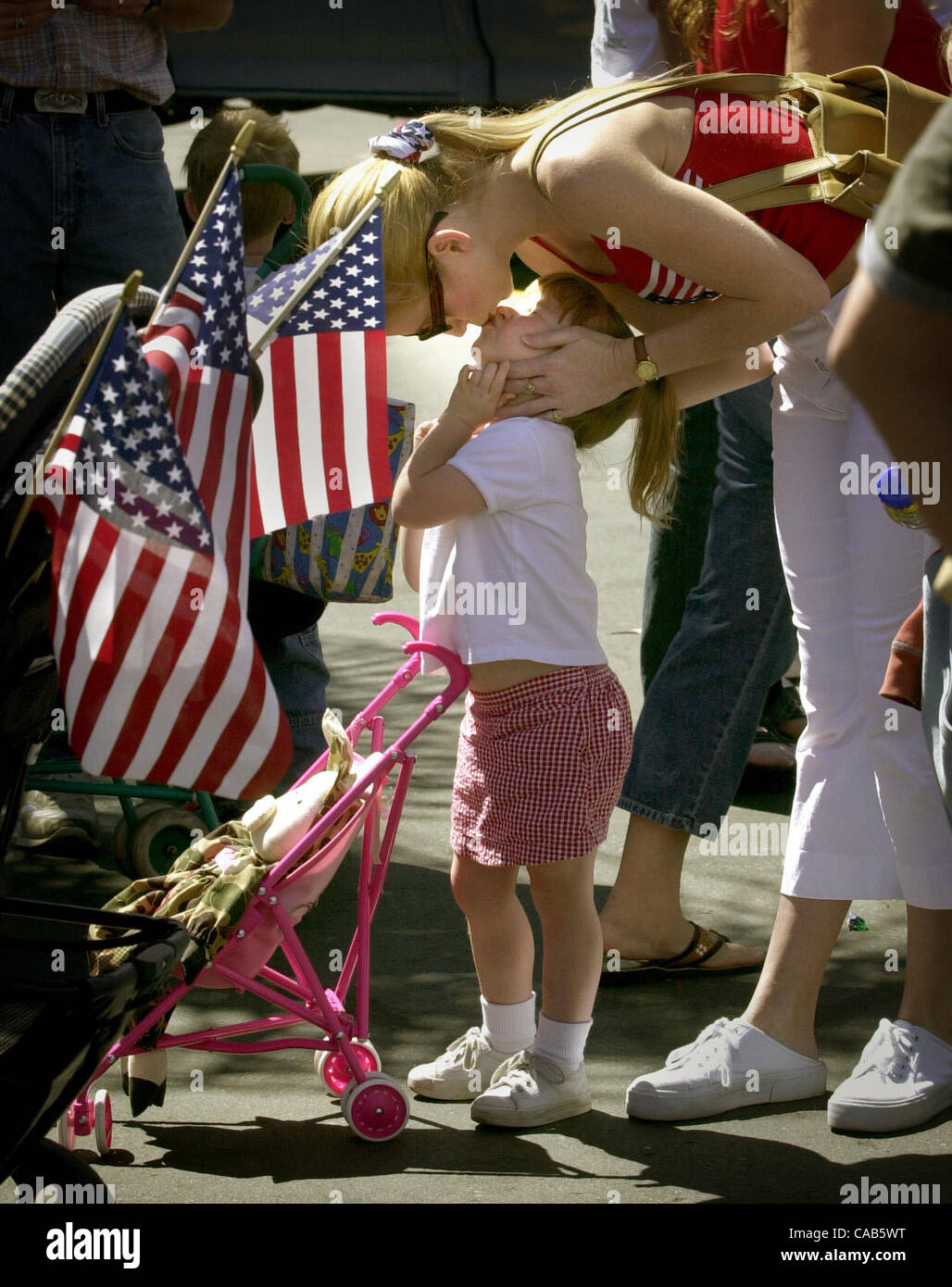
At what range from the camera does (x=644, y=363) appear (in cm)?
295

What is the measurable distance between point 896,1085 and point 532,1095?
65 centimetres

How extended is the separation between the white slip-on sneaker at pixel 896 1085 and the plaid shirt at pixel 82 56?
289 cm

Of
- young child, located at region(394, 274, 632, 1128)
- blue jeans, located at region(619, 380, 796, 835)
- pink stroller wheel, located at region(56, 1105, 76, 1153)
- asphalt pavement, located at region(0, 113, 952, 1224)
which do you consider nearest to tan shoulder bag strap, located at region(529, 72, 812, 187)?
young child, located at region(394, 274, 632, 1128)

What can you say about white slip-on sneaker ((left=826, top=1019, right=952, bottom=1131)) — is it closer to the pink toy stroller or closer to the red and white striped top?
the pink toy stroller

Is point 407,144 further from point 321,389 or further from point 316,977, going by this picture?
point 316,977

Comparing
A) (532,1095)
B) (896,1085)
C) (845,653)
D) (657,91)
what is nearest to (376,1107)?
(532,1095)

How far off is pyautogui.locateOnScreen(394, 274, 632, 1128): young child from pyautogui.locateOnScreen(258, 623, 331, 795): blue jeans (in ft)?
3.82

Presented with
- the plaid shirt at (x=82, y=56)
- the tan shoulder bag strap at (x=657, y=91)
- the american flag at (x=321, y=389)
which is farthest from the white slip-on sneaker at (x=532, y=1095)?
the plaid shirt at (x=82, y=56)

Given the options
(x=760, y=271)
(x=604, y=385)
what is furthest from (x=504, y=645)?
(x=760, y=271)

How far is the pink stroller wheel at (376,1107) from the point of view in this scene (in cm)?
288

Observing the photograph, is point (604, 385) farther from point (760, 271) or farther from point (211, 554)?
point (211, 554)

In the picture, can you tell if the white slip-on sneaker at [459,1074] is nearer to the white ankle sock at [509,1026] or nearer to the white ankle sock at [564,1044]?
the white ankle sock at [509,1026]

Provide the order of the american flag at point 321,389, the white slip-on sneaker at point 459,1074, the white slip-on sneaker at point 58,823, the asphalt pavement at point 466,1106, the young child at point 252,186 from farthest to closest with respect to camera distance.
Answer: the young child at point 252,186 → the white slip-on sneaker at point 58,823 → the white slip-on sneaker at point 459,1074 → the asphalt pavement at point 466,1106 → the american flag at point 321,389

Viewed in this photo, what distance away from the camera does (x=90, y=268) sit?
423cm
